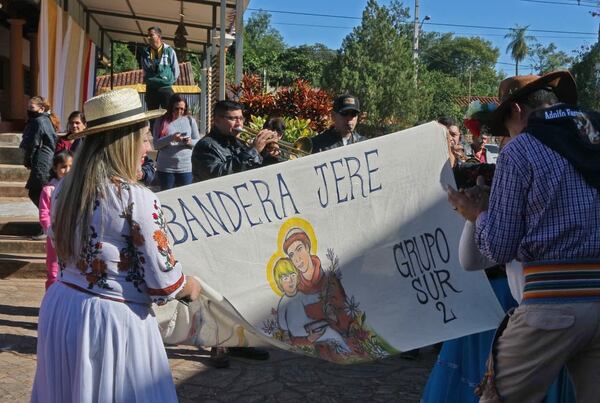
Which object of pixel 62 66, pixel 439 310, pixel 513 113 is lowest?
pixel 439 310

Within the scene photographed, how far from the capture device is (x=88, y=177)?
273 cm

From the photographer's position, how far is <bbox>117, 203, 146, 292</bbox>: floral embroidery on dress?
271 centimetres

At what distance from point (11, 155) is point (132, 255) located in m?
10.9

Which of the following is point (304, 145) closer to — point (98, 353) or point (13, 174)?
point (98, 353)

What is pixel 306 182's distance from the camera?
4.50m

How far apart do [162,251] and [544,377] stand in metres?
1.48

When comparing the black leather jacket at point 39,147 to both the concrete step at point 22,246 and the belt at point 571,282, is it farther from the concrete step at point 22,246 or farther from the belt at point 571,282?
the belt at point 571,282

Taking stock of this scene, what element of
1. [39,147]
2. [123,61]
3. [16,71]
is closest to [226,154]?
[39,147]

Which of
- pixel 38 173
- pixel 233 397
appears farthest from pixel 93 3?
pixel 233 397

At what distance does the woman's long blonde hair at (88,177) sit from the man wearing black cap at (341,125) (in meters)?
3.92

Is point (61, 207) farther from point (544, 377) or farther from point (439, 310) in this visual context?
point (439, 310)

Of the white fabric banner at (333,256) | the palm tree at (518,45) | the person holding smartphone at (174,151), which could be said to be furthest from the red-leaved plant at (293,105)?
the palm tree at (518,45)

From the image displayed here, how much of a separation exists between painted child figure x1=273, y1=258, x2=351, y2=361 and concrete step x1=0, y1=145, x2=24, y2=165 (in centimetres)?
965

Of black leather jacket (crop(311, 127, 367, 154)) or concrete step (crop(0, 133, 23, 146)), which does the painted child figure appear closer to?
black leather jacket (crop(311, 127, 367, 154))
